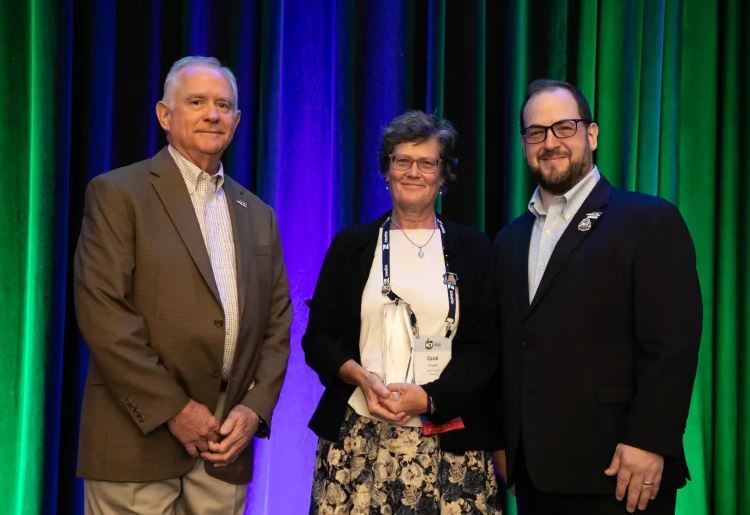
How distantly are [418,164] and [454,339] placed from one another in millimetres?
575

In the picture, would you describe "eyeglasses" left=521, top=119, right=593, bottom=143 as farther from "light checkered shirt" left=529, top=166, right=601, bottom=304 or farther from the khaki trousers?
the khaki trousers

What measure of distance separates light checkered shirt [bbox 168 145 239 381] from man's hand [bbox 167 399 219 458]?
0.16 m

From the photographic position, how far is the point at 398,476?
7.65ft

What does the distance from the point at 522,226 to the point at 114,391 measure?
1319mm

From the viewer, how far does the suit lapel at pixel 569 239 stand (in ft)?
7.16

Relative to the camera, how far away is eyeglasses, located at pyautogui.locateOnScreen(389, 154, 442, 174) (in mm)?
2516

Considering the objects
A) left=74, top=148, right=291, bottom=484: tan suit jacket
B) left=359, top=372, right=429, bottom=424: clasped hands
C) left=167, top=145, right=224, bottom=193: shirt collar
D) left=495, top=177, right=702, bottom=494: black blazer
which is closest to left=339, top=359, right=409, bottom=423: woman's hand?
left=359, top=372, right=429, bottom=424: clasped hands

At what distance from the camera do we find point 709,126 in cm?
360

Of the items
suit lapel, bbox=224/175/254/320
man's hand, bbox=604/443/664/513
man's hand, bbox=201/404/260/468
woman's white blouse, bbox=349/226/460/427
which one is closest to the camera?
man's hand, bbox=604/443/664/513

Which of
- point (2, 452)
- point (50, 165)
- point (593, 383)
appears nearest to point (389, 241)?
point (593, 383)

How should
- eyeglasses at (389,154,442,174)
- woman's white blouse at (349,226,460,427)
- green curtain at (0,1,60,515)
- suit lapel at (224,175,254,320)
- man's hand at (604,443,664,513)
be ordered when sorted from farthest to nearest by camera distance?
green curtain at (0,1,60,515), eyeglasses at (389,154,442,174), woman's white blouse at (349,226,460,427), suit lapel at (224,175,254,320), man's hand at (604,443,664,513)

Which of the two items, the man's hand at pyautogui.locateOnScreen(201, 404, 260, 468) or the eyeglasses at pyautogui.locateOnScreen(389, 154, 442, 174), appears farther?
the eyeglasses at pyautogui.locateOnScreen(389, 154, 442, 174)

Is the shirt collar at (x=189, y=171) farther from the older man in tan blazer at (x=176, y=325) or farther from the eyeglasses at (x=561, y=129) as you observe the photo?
the eyeglasses at (x=561, y=129)

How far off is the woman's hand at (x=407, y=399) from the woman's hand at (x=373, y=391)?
0.01m
